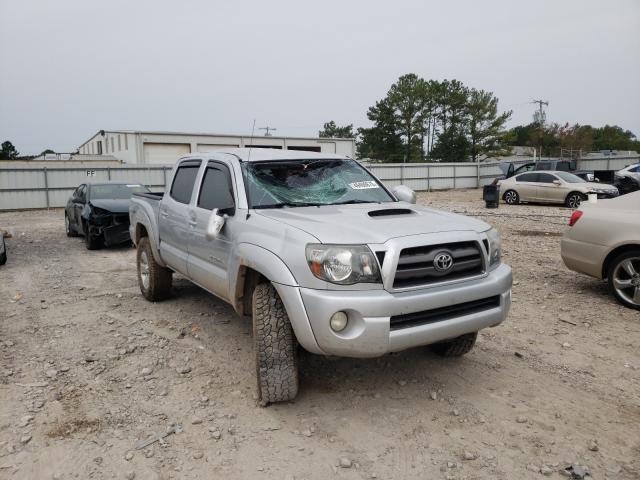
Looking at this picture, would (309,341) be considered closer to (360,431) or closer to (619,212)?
(360,431)

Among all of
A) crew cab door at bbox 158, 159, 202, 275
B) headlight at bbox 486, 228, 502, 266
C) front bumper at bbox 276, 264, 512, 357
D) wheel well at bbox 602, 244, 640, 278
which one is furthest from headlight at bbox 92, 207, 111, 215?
wheel well at bbox 602, 244, 640, 278

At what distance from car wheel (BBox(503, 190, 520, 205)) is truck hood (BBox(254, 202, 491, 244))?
53.9 ft

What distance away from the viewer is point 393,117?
6175cm

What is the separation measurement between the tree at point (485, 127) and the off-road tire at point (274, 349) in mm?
59837

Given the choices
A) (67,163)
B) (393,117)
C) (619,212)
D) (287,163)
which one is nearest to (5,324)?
(287,163)

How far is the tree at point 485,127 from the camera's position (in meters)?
59.6

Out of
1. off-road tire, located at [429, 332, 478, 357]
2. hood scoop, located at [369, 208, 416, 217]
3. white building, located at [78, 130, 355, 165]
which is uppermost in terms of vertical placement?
white building, located at [78, 130, 355, 165]

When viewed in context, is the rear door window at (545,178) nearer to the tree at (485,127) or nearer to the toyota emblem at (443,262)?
the toyota emblem at (443,262)

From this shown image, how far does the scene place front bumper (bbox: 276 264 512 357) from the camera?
9.80ft

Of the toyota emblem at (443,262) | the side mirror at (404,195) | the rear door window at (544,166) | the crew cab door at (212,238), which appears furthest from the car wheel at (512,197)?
the toyota emblem at (443,262)

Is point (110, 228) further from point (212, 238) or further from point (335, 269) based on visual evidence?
point (335, 269)

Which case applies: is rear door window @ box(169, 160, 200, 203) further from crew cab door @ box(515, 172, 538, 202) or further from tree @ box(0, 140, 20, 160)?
tree @ box(0, 140, 20, 160)

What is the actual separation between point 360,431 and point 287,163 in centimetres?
244

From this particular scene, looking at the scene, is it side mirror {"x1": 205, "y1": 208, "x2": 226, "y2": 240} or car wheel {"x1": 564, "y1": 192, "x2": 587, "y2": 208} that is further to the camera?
car wheel {"x1": 564, "y1": 192, "x2": 587, "y2": 208}
